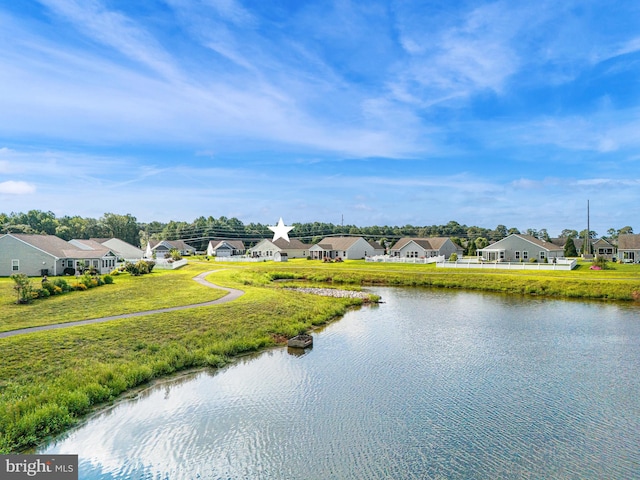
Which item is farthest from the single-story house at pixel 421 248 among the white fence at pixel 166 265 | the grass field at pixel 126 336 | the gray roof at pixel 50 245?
the gray roof at pixel 50 245

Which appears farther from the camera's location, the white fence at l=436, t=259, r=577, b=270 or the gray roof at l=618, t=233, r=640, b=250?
the gray roof at l=618, t=233, r=640, b=250

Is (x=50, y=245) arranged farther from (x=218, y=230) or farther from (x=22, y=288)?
(x=218, y=230)

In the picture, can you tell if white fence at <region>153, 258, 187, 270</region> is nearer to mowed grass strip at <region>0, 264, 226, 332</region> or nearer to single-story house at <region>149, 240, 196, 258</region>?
mowed grass strip at <region>0, 264, 226, 332</region>

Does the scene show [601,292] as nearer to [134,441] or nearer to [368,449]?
[368,449]

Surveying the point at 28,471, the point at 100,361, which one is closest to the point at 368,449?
the point at 28,471

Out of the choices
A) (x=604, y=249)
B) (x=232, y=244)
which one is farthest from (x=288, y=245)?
(x=604, y=249)

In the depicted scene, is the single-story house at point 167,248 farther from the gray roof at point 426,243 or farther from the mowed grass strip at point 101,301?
the mowed grass strip at point 101,301

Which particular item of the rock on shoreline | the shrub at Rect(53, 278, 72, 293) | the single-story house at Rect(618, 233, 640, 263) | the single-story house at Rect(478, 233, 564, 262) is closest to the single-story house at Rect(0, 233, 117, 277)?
the shrub at Rect(53, 278, 72, 293)
